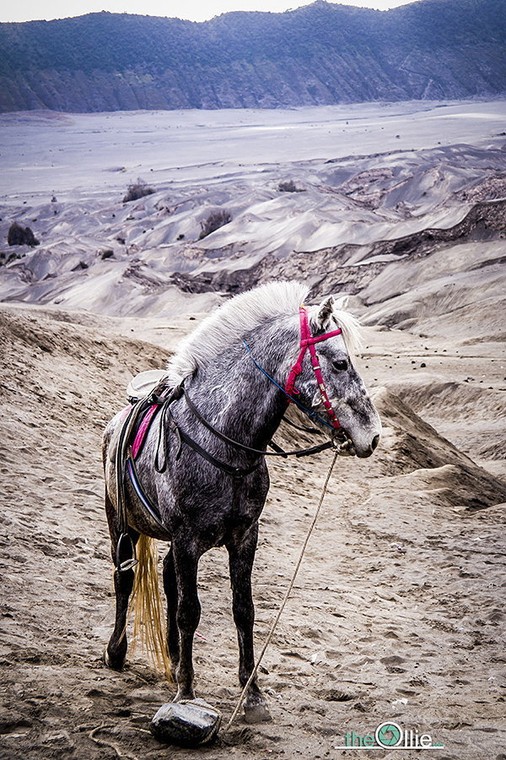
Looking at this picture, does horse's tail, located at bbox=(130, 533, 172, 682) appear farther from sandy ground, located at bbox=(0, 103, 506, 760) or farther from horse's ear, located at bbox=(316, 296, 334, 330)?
horse's ear, located at bbox=(316, 296, 334, 330)

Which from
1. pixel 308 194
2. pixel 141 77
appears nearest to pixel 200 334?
pixel 308 194

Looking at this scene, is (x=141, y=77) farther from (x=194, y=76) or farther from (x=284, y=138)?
(x=284, y=138)

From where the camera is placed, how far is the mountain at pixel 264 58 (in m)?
126

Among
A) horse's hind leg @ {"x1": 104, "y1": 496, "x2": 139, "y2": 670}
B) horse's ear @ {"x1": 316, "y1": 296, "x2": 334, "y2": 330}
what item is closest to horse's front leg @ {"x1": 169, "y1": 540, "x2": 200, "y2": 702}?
horse's hind leg @ {"x1": 104, "y1": 496, "x2": 139, "y2": 670}

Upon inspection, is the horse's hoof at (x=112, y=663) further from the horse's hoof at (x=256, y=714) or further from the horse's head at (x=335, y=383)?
the horse's head at (x=335, y=383)

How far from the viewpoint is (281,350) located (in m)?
4.23

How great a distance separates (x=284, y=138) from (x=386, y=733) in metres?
110

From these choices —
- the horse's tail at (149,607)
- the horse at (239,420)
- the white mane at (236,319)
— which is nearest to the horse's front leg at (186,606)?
the horse at (239,420)

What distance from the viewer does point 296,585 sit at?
7383mm

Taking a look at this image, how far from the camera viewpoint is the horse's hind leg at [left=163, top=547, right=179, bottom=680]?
4896 mm

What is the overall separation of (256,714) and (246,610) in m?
0.55

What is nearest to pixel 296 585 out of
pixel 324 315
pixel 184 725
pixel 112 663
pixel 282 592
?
pixel 282 592

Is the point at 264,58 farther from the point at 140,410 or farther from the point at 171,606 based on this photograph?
the point at 171,606

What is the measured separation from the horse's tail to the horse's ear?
199 cm
